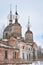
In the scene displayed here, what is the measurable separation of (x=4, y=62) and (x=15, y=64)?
56.7 inches

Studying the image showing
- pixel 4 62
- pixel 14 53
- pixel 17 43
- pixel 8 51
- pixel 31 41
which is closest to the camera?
pixel 4 62

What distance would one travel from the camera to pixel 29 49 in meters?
26.6

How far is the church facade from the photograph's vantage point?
19352 mm

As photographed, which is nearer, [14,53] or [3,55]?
[3,55]

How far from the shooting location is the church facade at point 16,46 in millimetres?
19352

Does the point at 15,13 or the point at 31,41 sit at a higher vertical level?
the point at 15,13

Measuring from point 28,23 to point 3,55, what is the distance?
1169cm

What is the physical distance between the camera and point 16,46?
2259 cm

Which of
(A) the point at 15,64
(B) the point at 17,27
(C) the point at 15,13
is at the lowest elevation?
(A) the point at 15,64

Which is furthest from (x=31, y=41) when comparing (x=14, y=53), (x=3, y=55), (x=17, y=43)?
(x=3, y=55)

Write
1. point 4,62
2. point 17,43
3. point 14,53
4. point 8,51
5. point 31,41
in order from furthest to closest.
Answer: point 31,41, point 17,43, point 14,53, point 8,51, point 4,62

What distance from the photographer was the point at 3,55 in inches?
736

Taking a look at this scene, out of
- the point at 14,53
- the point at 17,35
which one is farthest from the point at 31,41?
the point at 14,53

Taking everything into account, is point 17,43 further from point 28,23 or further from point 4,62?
point 28,23
